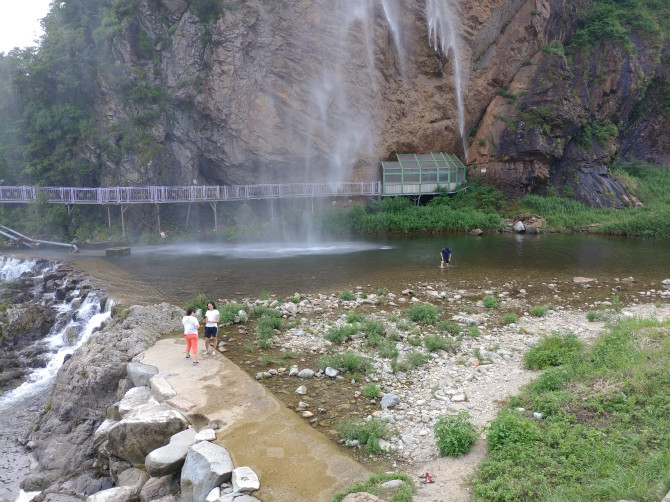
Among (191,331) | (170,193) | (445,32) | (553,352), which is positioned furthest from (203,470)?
(445,32)

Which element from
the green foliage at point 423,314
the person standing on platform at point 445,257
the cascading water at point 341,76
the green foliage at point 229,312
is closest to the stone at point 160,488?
the green foliage at point 229,312

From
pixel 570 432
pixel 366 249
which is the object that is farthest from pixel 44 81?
pixel 570 432

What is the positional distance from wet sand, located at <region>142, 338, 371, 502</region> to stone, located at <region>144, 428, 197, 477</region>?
60 centimetres

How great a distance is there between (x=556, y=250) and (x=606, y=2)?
30741 millimetres

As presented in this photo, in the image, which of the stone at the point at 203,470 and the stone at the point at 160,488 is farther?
the stone at the point at 160,488

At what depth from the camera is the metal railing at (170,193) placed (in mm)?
31438

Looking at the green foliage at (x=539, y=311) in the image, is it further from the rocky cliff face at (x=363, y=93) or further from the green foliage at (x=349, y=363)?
the rocky cliff face at (x=363, y=93)

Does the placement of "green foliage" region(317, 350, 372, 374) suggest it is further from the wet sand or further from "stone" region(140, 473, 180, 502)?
"stone" region(140, 473, 180, 502)

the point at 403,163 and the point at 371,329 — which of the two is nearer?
the point at 371,329

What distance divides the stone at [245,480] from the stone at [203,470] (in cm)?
20

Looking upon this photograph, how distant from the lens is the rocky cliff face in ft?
113

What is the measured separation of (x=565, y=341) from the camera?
10797 mm

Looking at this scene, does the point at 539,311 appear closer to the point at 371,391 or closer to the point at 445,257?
the point at 371,391

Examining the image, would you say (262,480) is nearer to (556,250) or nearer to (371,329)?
(371,329)
